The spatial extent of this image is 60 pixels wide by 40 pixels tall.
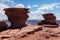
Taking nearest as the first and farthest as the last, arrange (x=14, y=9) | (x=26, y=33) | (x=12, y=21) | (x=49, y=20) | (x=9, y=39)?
(x=9, y=39) < (x=26, y=33) < (x=14, y=9) < (x=12, y=21) < (x=49, y=20)

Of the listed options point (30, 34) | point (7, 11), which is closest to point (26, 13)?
point (7, 11)

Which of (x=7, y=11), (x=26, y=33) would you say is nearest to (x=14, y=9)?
(x=7, y=11)

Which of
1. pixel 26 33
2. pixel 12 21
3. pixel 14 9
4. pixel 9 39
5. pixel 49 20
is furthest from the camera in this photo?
pixel 49 20

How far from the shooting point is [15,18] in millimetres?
16609

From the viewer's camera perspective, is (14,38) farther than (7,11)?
No

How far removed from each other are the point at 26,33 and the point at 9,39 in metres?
1.74

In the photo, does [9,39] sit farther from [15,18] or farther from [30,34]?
[15,18]

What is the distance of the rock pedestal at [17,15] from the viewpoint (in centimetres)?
1605

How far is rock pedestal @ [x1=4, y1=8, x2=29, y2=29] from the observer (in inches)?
632

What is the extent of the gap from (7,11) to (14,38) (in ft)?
21.7

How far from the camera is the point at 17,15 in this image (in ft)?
53.3

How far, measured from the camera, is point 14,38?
1020 centimetres

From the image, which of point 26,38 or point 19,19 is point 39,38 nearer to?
point 26,38

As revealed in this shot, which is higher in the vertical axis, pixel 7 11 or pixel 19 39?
pixel 7 11
